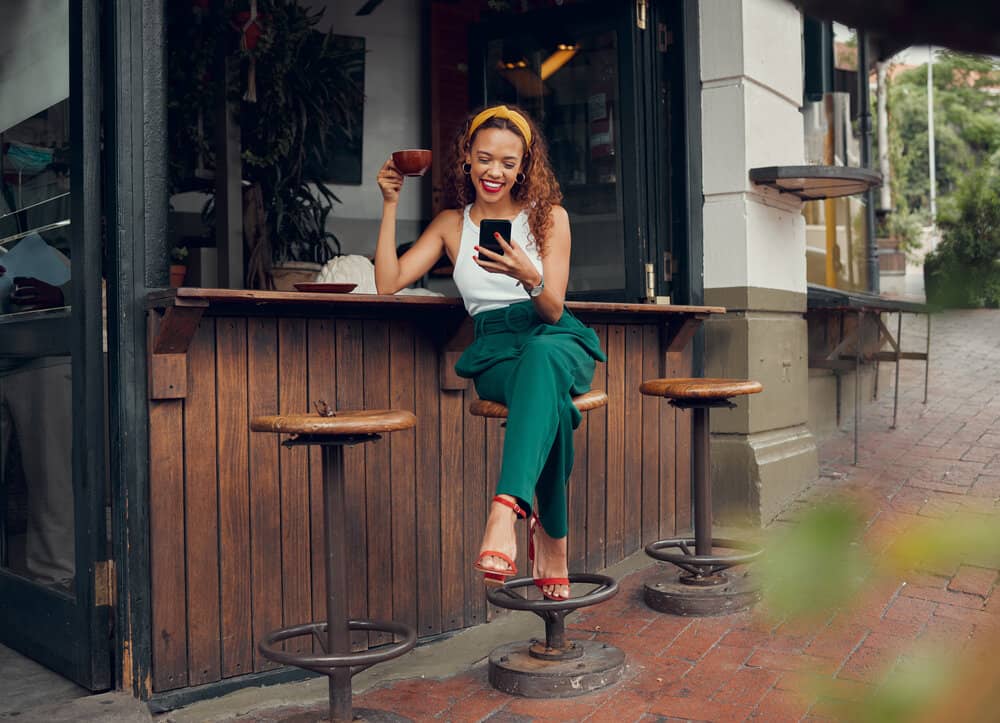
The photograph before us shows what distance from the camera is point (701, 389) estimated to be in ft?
11.4

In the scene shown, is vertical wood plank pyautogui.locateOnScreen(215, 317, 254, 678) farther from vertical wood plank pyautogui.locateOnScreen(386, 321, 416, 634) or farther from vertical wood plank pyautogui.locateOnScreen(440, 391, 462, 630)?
vertical wood plank pyautogui.locateOnScreen(440, 391, 462, 630)

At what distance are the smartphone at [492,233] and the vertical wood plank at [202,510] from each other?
33.3 inches

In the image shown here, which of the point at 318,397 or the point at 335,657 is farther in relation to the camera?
the point at 318,397

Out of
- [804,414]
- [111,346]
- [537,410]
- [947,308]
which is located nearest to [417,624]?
[537,410]

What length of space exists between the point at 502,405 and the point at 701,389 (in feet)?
2.75

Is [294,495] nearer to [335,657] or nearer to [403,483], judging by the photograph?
[403,483]

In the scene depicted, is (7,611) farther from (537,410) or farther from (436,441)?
(537,410)

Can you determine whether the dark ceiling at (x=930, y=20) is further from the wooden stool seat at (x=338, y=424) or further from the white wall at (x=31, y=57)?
the white wall at (x=31, y=57)

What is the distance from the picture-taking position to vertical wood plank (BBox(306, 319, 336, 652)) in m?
3.21

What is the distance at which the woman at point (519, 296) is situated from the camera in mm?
2748

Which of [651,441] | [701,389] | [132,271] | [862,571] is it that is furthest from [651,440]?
[862,571]

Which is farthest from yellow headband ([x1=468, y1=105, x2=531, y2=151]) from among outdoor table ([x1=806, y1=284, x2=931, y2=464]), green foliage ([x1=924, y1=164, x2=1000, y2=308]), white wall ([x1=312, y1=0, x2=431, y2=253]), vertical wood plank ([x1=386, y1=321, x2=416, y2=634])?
white wall ([x1=312, y1=0, x2=431, y2=253])

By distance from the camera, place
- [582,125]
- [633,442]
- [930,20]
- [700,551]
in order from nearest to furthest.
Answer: [930,20], [700,551], [633,442], [582,125]

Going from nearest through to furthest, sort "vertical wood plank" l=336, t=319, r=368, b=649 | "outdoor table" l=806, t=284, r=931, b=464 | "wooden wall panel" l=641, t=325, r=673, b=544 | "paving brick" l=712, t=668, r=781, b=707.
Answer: "paving brick" l=712, t=668, r=781, b=707 < "vertical wood plank" l=336, t=319, r=368, b=649 < "wooden wall panel" l=641, t=325, r=673, b=544 < "outdoor table" l=806, t=284, r=931, b=464
